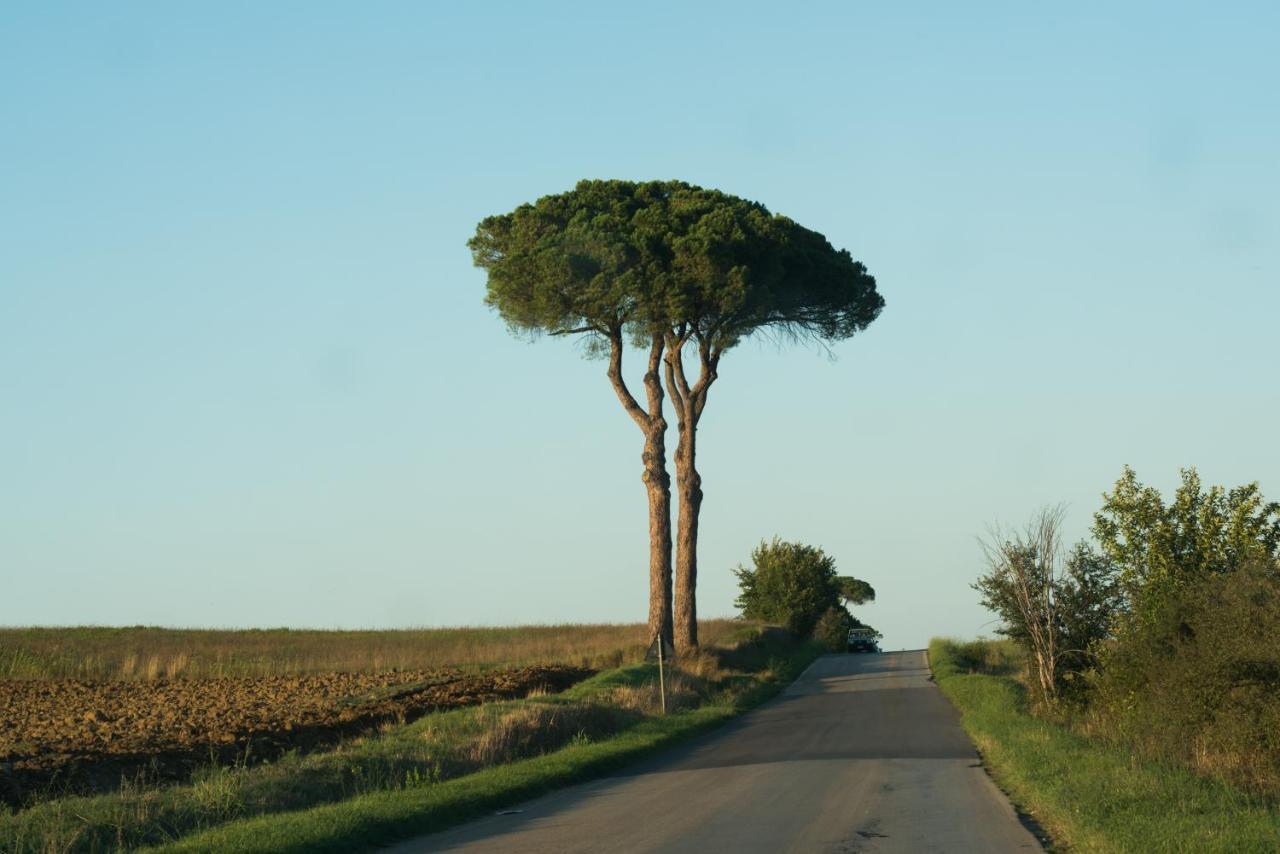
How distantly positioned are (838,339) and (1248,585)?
23250 mm

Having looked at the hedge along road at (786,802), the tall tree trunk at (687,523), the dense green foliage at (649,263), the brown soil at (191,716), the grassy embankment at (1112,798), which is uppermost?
the dense green foliage at (649,263)

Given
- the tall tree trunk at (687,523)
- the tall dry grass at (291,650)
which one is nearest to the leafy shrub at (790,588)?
the tall dry grass at (291,650)

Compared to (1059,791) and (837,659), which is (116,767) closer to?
(1059,791)

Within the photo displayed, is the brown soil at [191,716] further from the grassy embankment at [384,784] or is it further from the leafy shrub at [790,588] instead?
the leafy shrub at [790,588]

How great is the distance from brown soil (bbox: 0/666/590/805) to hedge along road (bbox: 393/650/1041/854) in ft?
18.9

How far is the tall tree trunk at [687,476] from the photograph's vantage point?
135ft

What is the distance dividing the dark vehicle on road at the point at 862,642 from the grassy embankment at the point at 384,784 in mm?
42031

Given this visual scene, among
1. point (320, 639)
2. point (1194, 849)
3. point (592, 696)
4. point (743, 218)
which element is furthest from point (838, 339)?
point (1194, 849)

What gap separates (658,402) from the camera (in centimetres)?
3988

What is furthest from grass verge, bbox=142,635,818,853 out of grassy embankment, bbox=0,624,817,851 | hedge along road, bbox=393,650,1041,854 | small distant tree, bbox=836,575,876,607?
small distant tree, bbox=836,575,876,607

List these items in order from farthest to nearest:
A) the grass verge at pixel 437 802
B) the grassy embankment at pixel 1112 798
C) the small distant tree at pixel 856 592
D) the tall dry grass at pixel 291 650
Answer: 1. the small distant tree at pixel 856 592
2. the tall dry grass at pixel 291 650
3. the grass verge at pixel 437 802
4. the grassy embankment at pixel 1112 798

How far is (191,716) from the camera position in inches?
1032

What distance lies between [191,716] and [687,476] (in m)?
18.8

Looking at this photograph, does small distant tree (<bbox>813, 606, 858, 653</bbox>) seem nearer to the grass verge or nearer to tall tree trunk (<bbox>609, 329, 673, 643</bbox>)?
tall tree trunk (<bbox>609, 329, 673, 643</bbox>)
